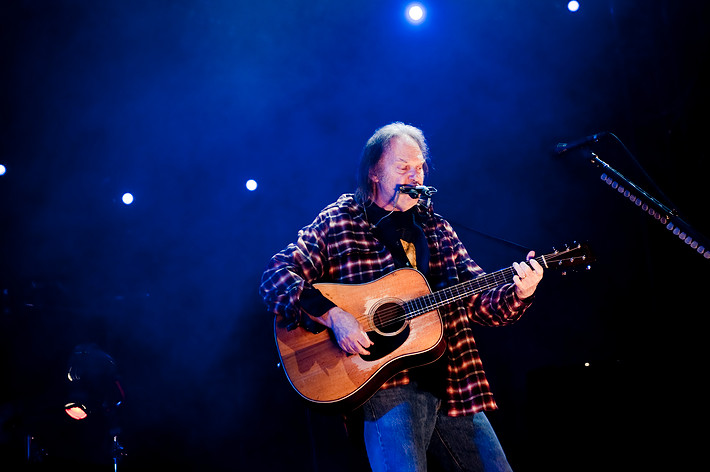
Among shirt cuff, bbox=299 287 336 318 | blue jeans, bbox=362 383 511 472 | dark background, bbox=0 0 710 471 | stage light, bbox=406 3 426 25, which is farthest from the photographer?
stage light, bbox=406 3 426 25

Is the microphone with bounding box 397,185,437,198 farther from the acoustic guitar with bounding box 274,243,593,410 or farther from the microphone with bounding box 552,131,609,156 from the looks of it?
the microphone with bounding box 552,131,609,156

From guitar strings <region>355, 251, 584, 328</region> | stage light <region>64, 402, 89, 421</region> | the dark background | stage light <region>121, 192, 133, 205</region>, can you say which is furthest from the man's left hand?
stage light <region>64, 402, 89, 421</region>

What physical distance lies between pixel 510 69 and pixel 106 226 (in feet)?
13.5

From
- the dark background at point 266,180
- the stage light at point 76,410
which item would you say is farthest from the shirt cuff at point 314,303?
the stage light at point 76,410

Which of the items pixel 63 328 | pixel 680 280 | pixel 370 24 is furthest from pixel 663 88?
pixel 63 328

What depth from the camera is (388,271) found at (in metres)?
3.10

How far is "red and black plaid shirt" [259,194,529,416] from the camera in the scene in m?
2.86

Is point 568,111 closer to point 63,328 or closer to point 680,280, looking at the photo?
point 680,280

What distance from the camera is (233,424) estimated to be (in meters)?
4.42

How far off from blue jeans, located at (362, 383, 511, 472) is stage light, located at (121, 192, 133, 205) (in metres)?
3.06

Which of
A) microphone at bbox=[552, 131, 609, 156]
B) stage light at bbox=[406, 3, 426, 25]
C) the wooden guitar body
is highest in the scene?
stage light at bbox=[406, 3, 426, 25]

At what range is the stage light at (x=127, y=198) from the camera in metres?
4.57

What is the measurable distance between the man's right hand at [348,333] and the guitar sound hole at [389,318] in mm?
137

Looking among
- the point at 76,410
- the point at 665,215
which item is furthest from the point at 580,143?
the point at 76,410
